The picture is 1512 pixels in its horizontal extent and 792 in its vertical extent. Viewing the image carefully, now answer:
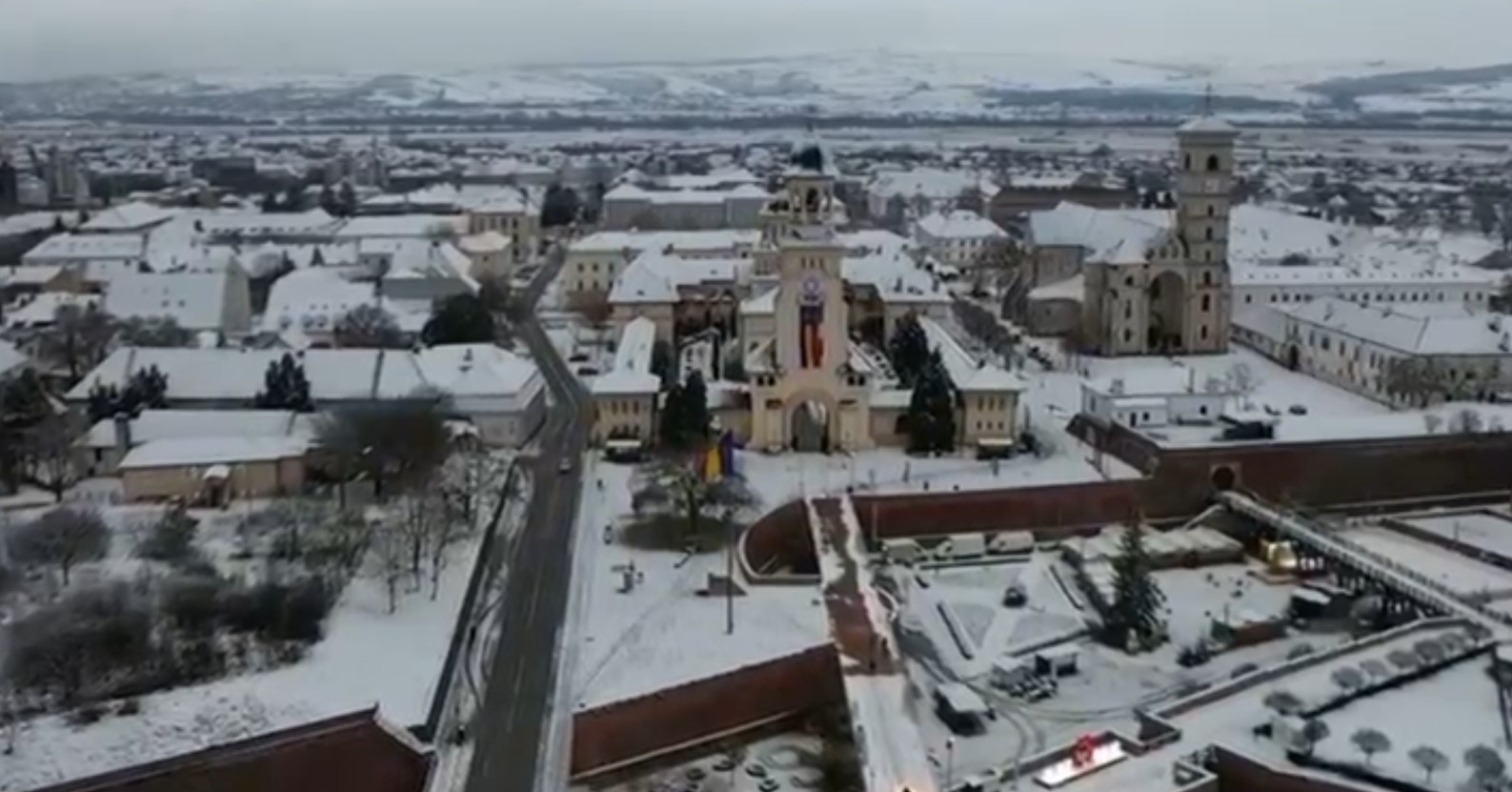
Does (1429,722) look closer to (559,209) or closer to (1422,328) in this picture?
(1422,328)

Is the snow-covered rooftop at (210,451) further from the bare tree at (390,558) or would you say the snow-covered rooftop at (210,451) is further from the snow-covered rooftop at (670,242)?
the snow-covered rooftop at (670,242)

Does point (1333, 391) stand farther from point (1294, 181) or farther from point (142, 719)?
point (1294, 181)

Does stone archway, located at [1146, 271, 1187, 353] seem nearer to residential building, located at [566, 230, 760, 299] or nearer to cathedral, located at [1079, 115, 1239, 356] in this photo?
cathedral, located at [1079, 115, 1239, 356]

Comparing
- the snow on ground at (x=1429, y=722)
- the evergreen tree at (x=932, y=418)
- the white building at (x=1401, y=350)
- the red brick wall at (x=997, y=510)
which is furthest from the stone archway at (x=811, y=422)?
the snow on ground at (x=1429, y=722)

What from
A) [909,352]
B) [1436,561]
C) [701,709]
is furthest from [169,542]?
[1436,561]

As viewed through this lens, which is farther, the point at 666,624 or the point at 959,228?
the point at 959,228

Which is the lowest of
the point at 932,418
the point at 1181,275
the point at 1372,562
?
the point at 1372,562

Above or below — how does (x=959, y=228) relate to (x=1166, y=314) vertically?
above
